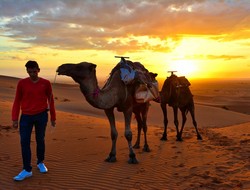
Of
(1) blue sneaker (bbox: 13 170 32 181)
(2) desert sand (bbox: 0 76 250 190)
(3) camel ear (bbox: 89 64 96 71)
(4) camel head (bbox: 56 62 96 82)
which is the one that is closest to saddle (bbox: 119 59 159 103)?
(3) camel ear (bbox: 89 64 96 71)

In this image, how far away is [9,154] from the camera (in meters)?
9.03

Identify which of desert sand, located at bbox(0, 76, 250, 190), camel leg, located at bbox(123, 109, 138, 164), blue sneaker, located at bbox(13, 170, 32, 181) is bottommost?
desert sand, located at bbox(0, 76, 250, 190)

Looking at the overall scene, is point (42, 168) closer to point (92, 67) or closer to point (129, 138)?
point (129, 138)

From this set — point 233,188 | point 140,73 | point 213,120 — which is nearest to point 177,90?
point 140,73

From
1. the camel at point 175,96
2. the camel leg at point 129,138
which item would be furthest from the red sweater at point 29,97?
the camel at point 175,96

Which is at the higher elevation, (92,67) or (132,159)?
(92,67)

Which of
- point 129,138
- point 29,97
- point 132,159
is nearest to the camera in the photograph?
point 29,97

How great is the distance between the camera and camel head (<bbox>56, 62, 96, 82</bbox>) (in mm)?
7265

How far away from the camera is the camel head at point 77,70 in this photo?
7265mm

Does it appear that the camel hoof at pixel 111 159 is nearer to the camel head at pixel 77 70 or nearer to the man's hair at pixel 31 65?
the camel head at pixel 77 70

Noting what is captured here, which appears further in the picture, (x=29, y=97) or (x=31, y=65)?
(x=29, y=97)

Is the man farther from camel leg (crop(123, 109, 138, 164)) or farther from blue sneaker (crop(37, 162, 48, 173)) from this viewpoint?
camel leg (crop(123, 109, 138, 164))

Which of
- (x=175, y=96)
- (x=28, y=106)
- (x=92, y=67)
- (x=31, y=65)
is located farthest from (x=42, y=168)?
(x=175, y=96)

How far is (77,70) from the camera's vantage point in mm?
7430
